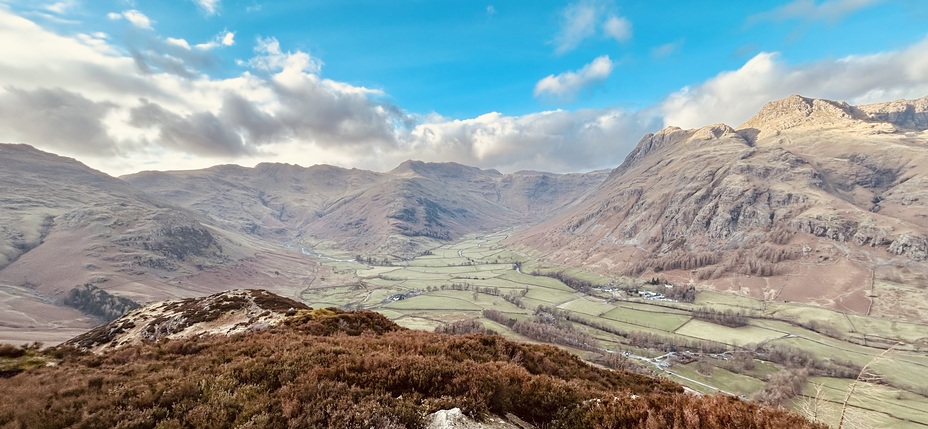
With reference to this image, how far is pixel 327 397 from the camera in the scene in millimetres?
10430

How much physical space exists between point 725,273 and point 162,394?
8852 inches

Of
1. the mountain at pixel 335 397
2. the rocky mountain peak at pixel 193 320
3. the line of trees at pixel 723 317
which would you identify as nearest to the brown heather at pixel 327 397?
the mountain at pixel 335 397

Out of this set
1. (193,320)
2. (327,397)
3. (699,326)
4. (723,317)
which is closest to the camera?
(327,397)

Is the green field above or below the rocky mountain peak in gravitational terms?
below

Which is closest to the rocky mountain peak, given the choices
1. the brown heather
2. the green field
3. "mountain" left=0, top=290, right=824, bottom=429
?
"mountain" left=0, top=290, right=824, bottom=429

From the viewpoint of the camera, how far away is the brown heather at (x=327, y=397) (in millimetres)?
9594

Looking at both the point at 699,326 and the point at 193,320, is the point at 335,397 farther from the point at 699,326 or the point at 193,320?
the point at 699,326

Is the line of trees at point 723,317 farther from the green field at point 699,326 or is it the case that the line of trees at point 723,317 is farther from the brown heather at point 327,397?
the brown heather at point 327,397

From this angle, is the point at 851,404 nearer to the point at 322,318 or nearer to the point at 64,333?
the point at 322,318

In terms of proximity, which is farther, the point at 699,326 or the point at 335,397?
the point at 699,326

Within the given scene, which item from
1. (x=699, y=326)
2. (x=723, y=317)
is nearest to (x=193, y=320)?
(x=699, y=326)

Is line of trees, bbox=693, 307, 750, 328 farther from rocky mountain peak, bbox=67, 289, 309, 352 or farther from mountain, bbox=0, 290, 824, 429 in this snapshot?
rocky mountain peak, bbox=67, 289, 309, 352

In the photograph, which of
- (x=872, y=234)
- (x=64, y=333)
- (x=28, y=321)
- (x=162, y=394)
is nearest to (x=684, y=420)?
(x=162, y=394)

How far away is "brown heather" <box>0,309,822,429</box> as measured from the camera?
9.59m
